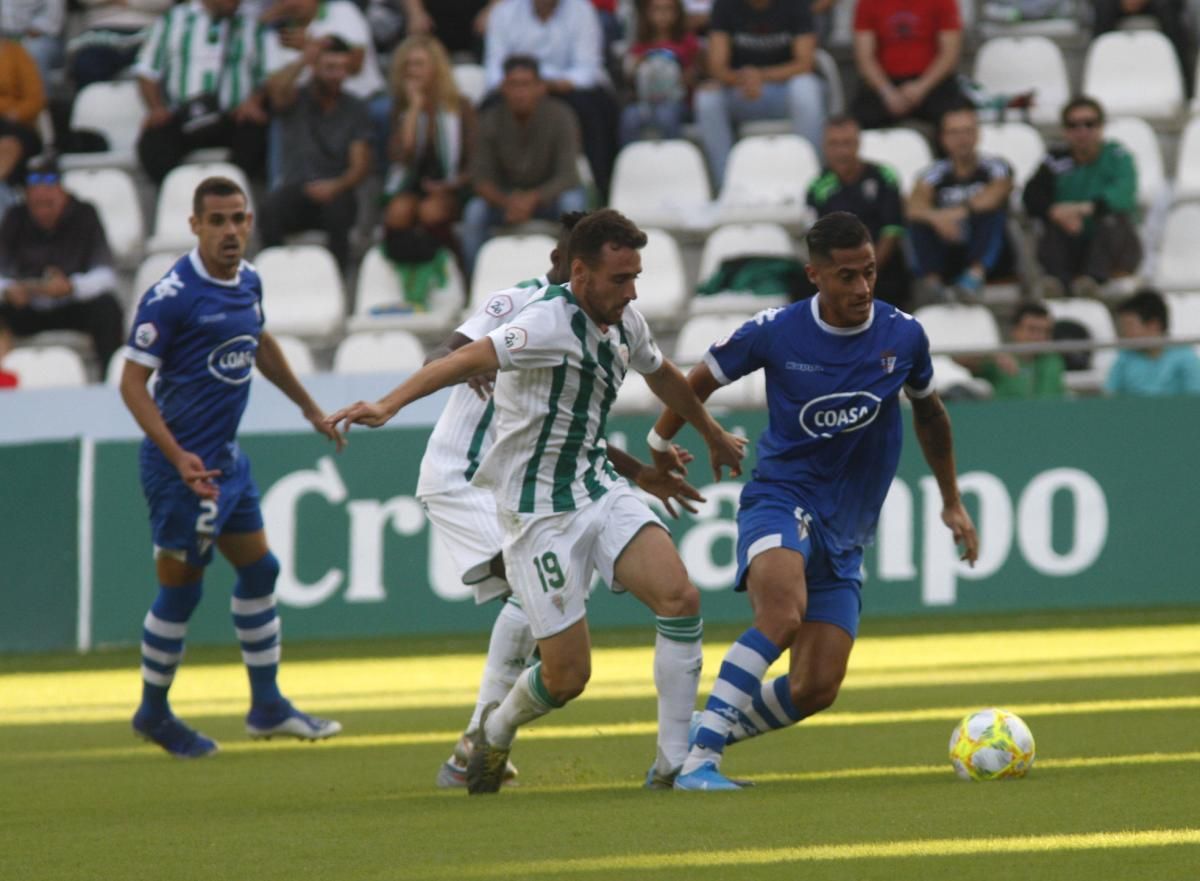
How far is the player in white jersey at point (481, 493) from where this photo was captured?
7.48 m

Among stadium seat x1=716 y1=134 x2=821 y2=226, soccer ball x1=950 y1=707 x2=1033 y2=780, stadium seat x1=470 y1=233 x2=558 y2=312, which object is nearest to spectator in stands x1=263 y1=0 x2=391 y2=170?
stadium seat x1=470 y1=233 x2=558 y2=312

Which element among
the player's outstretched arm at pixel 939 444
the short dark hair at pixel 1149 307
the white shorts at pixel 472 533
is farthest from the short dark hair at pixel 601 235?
the short dark hair at pixel 1149 307

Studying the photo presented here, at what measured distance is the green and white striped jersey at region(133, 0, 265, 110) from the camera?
17891mm

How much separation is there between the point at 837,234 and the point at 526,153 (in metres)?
9.49

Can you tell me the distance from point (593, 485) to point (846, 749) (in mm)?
1785

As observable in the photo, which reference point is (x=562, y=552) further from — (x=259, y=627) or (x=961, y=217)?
(x=961, y=217)

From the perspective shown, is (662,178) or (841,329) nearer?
(841,329)

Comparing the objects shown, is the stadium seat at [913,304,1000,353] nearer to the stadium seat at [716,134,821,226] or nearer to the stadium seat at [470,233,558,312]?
the stadium seat at [716,134,821,226]

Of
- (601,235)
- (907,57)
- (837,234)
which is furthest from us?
(907,57)

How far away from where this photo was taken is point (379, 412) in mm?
6188

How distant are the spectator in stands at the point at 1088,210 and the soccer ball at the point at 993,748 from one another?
330 inches

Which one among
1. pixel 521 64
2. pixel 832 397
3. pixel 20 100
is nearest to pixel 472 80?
pixel 521 64

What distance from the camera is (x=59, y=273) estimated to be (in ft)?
54.4

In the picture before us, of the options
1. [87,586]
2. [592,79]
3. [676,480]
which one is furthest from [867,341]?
[592,79]
